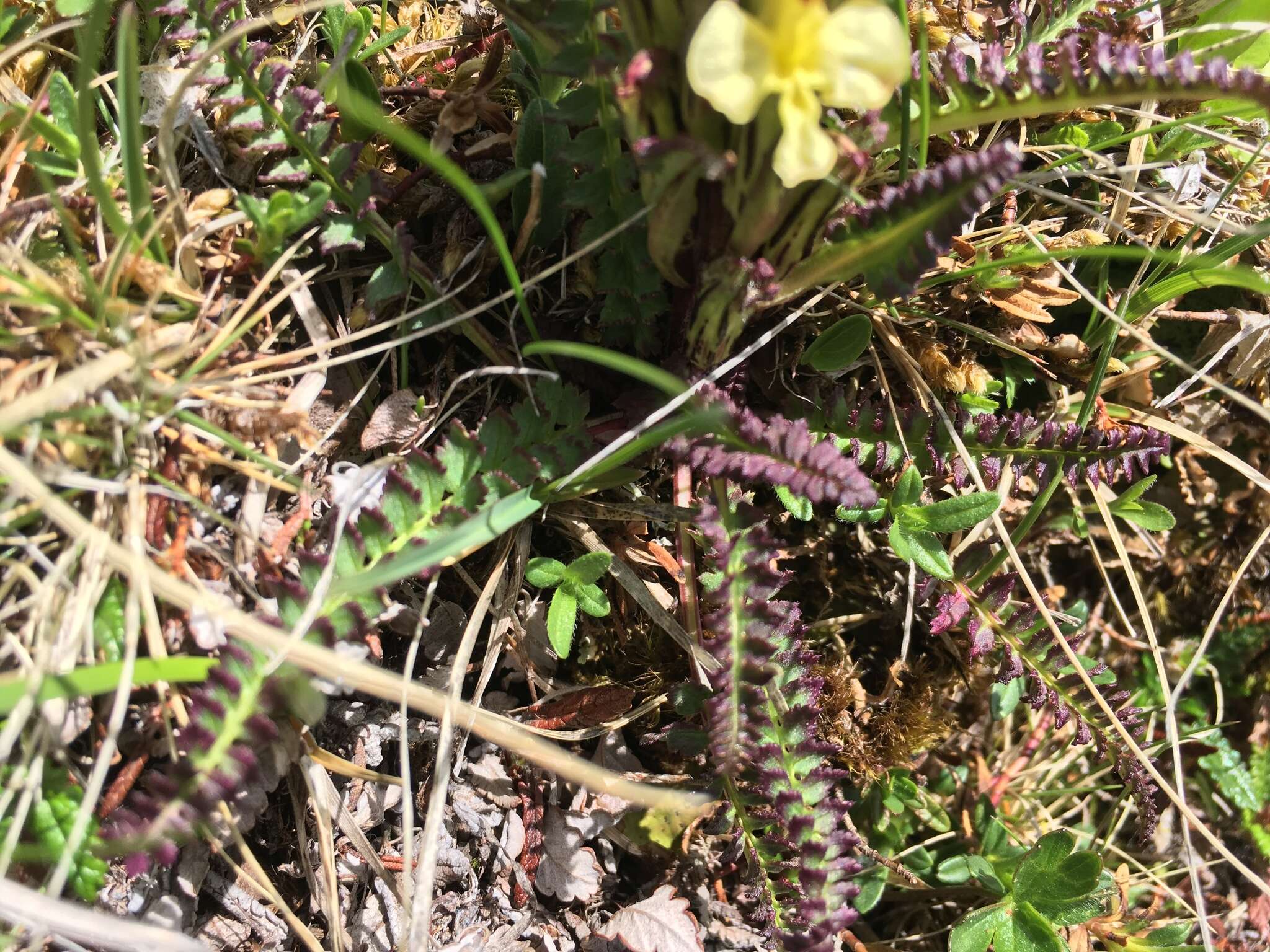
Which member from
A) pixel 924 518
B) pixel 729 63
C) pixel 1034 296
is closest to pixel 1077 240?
pixel 1034 296

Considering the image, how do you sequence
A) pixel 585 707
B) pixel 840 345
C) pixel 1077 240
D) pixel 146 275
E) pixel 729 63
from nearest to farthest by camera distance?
pixel 729 63 < pixel 146 275 < pixel 840 345 < pixel 585 707 < pixel 1077 240

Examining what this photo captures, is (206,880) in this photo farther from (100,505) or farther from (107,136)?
(107,136)

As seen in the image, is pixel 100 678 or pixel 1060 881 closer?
pixel 100 678

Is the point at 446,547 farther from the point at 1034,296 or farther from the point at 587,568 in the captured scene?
the point at 1034,296

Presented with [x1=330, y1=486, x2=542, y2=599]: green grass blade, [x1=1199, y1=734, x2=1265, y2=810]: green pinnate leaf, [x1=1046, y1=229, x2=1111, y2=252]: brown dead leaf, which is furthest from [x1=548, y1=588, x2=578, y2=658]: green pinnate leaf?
[x1=1199, y1=734, x2=1265, y2=810]: green pinnate leaf

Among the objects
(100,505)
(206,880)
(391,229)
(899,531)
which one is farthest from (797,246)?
(206,880)

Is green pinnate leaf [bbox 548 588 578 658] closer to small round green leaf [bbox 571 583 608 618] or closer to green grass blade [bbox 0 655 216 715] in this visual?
small round green leaf [bbox 571 583 608 618]
